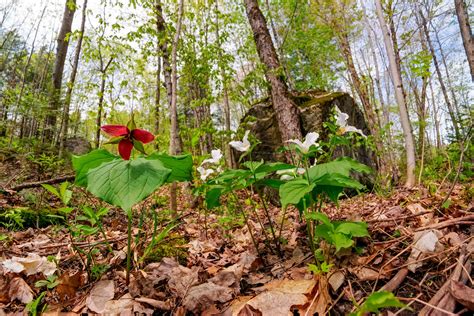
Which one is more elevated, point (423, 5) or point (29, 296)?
point (423, 5)

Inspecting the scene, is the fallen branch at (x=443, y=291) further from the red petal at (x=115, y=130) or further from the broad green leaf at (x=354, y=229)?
the red petal at (x=115, y=130)

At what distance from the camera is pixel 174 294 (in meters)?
1.12

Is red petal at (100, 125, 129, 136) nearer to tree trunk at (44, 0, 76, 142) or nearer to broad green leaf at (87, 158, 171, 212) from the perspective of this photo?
broad green leaf at (87, 158, 171, 212)

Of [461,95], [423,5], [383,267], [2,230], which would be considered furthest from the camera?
[461,95]

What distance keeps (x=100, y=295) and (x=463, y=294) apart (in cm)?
129

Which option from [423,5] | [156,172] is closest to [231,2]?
[423,5]

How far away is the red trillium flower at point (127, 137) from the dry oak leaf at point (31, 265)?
2.27 feet

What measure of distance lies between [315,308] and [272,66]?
451 centimetres

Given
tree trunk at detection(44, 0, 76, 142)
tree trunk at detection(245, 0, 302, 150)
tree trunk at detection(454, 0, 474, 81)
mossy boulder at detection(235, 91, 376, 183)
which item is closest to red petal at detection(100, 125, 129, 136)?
tree trunk at detection(245, 0, 302, 150)

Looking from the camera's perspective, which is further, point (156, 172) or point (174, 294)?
point (174, 294)

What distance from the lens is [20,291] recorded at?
118cm

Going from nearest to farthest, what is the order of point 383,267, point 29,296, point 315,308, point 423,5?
point 315,308 < point 383,267 < point 29,296 < point 423,5

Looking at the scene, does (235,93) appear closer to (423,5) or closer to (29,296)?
(29,296)

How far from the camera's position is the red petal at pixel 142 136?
1.07 metres
